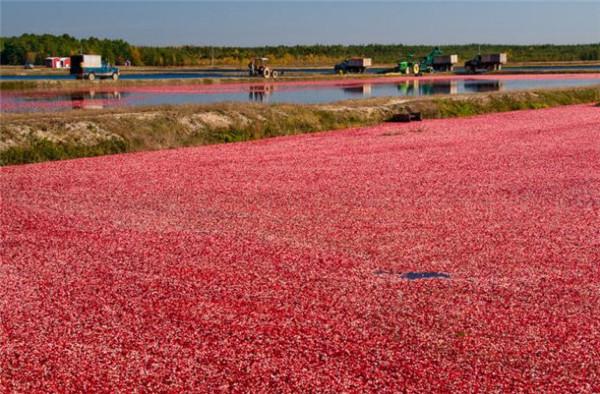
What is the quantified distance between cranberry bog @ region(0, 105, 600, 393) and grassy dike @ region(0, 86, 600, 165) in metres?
2.47

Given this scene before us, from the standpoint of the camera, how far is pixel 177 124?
1861 cm

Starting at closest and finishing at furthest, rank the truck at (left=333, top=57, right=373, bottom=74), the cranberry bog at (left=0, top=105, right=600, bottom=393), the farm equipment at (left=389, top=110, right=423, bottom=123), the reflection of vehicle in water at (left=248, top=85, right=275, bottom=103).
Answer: the cranberry bog at (left=0, top=105, right=600, bottom=393), the farm equipment at (left=389, top=110, right=423, bottom=123), the reflection of vehicle in water at (left=248, top=85, right=275, bottom=103), the truck at (left=333, top=57, right=373, bottom=74)

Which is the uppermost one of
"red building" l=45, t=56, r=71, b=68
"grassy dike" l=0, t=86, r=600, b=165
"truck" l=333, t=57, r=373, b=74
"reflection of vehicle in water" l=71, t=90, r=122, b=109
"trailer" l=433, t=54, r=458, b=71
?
"red building" l=45, t=56, r=71, b=68

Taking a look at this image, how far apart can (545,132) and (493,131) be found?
1327 millimetres

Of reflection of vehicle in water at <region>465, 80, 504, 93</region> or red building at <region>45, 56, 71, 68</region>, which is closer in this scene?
reflection of vehicle in water at <region>465, 80, 504, 93</region>

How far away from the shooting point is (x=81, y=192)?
11445 millimetres

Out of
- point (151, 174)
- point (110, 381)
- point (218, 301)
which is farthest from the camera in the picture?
point (151, 174)

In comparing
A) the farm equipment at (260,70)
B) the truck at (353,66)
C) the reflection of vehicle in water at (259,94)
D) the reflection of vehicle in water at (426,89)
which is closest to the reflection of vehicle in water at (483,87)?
the reflection of vehicle in water at (426,89)

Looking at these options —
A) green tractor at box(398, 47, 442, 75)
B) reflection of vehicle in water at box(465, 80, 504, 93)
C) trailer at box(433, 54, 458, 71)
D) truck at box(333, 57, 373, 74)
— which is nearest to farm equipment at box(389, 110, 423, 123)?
reflection of vehicle in water at box(465, 80, 504, 93)

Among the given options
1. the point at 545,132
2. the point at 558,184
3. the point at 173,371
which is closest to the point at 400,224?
the point at 558,184

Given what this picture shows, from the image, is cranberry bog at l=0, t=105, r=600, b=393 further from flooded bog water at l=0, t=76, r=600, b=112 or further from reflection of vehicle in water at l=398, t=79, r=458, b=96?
reflection of vehicle in water at l=398, t=79, r=458, b=96

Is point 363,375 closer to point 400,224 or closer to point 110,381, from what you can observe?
point 110,381

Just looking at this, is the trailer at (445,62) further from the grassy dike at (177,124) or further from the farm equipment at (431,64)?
the grassy dike at (177,124)

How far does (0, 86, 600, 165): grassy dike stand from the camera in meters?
15.9
